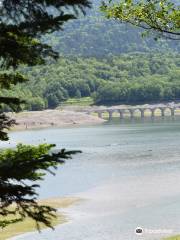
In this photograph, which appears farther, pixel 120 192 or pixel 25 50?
pixel 120 192

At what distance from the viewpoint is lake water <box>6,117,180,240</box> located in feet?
144

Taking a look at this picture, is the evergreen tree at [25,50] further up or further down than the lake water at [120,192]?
further up

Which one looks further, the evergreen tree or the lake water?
the lake water

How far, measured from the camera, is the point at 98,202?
57531 mm

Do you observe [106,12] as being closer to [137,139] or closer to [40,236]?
[40,236]

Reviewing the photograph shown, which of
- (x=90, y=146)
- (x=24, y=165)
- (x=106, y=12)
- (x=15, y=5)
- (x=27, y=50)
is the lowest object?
(x=90, y=146)

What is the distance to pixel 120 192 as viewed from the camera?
61656mm

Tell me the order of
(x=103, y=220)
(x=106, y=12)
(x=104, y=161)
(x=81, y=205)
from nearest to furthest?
(x=106, y=12), (x=103, y=220), (x=81, y=205), (x=104, y=161)

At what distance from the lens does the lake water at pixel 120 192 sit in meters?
44.0

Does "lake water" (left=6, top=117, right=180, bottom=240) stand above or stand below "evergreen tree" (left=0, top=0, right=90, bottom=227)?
below

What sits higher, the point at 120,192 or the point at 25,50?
the point at 25,50

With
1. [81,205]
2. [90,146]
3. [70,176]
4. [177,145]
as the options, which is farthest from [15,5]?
[90,146]

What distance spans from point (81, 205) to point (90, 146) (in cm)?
6183

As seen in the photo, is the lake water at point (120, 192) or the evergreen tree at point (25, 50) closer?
the evergreen tree at point (25, 50)
